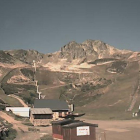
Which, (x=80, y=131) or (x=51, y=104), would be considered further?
(x=51, y=104)

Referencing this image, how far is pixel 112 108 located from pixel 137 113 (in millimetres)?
13194

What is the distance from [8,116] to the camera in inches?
2279

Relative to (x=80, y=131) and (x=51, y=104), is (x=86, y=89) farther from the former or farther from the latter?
(x=80, y=131)

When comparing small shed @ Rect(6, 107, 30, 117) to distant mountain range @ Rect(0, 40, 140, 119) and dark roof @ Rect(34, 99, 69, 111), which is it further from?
distant mountain range @ Rect(0, 40, 140, 119)

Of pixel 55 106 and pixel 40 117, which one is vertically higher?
pixel 55 106

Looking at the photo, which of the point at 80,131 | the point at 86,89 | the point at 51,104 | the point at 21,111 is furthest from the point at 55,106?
the point at 86,89

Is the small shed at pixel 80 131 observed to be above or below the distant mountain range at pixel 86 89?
below

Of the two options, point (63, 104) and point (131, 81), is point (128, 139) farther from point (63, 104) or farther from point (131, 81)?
point (131, 81)

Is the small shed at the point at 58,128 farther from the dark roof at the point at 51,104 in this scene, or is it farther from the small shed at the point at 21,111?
the dark roof at the point at 51,104

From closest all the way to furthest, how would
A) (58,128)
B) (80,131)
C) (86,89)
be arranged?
(80,131), (58,128), (86,89)

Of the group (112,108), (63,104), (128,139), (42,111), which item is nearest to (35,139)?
(128,139)

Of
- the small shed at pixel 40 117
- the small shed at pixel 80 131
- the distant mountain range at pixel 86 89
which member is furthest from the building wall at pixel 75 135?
the distant mountain range at pixel 86 89

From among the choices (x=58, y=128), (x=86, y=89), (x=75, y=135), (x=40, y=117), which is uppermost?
(x=86, y=89)

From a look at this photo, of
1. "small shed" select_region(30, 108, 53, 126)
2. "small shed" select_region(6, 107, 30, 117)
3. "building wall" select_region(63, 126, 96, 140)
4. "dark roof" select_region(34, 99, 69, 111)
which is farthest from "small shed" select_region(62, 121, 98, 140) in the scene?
"dark roof" select_region(34, 99, 69, 111)
